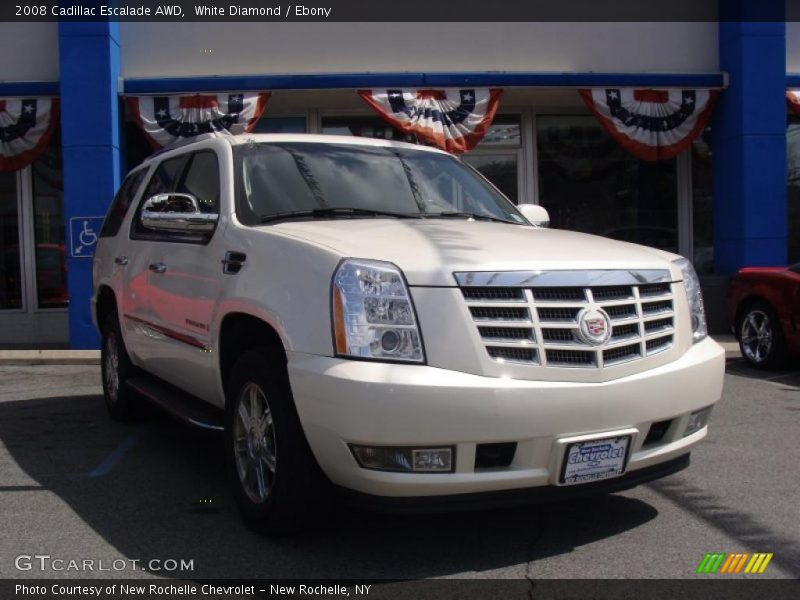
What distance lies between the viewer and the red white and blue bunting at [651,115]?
12.2 meters

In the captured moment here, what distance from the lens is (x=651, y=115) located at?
40.2ft

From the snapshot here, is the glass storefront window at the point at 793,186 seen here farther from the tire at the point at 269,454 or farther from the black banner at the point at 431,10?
the tire at the point at 269,454

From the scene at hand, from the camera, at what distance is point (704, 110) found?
40.5ft

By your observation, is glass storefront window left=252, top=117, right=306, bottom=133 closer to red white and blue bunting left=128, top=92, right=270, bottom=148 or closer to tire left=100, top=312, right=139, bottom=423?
red white and blue bunting left=128, top=92, right=270, bottom=148

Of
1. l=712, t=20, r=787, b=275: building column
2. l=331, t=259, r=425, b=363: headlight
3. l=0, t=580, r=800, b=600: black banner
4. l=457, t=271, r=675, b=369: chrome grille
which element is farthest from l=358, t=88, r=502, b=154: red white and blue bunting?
l=0, t=580, r=800, b=600: black banner

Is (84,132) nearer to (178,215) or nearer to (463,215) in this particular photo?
(178,215)

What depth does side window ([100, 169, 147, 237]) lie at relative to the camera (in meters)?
6.44

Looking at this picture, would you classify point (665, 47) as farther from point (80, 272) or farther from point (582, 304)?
point (582, 304)

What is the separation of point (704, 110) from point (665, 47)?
1.14m

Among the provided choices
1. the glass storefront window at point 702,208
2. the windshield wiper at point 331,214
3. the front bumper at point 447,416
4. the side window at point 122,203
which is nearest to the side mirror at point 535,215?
the windshield wiper at point 331,214

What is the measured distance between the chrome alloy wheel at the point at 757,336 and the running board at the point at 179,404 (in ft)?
21.0

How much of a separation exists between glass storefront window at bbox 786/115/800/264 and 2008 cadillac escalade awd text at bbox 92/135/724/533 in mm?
10675

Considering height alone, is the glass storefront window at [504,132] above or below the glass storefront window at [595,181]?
above

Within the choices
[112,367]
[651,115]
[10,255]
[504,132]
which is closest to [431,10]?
[504,132]
